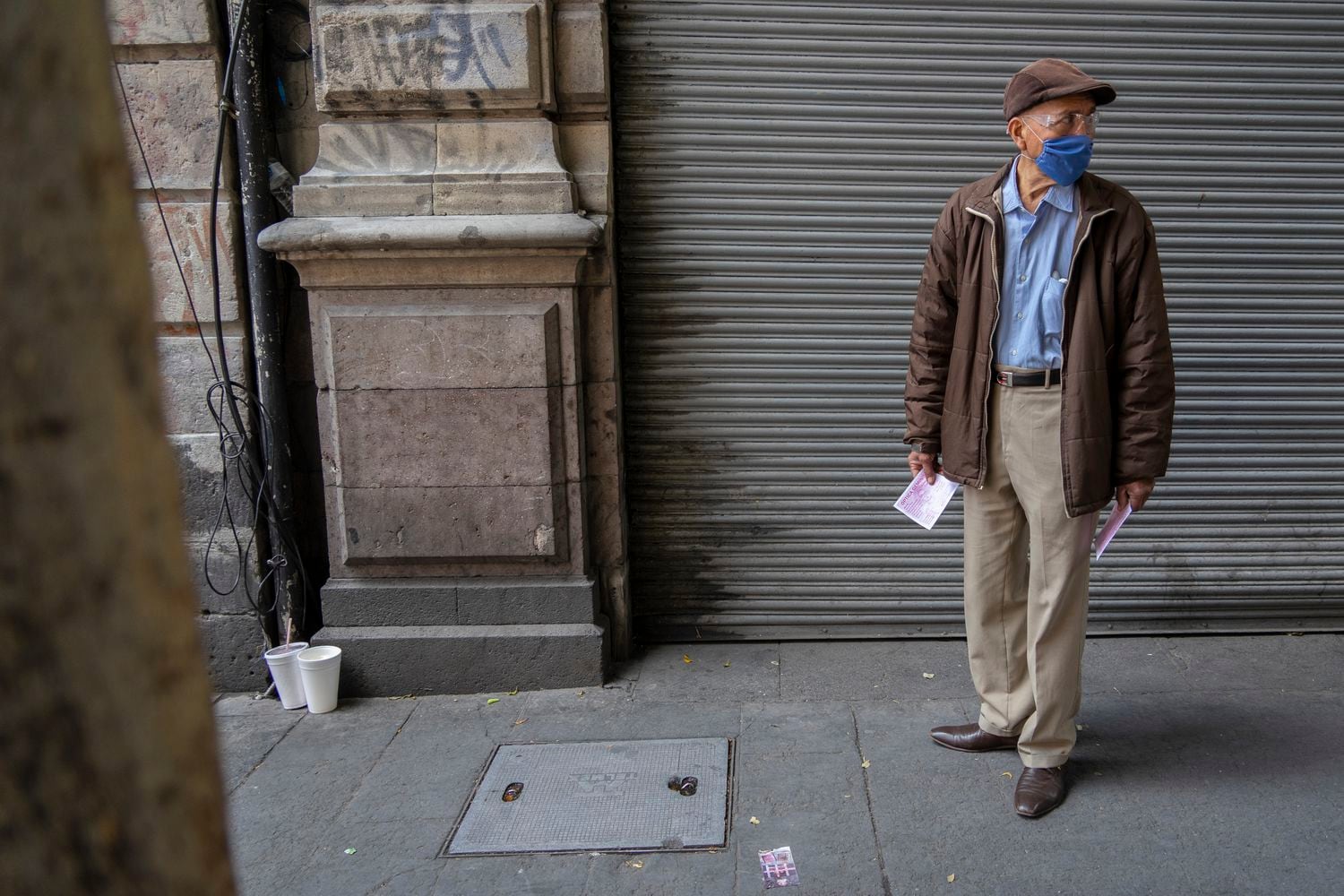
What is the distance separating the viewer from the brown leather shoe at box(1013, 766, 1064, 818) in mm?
3229

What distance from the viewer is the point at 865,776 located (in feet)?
11.6

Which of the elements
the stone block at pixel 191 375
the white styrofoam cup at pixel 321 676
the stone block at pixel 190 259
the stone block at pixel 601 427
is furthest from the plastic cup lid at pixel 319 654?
the stone block at pixel 190 259

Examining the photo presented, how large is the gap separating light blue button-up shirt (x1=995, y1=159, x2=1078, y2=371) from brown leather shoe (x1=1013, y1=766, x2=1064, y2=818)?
134 centimetres

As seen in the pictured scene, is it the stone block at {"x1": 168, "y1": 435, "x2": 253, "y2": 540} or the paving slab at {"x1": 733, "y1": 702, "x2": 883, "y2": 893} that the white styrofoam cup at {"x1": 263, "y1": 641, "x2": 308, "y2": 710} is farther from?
the paving slab at {"x1": 733, "y1": 702, "x2": 883, "y2": 893}

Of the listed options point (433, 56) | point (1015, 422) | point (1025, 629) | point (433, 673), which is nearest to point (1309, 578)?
point (1025, 629)

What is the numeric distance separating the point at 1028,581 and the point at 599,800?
166cm

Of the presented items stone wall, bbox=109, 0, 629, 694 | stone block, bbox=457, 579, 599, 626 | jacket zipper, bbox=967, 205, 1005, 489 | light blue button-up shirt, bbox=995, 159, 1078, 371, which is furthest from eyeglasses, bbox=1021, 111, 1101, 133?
stone block, bbox=457, 579, 599, 626

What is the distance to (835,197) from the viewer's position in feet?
15.0

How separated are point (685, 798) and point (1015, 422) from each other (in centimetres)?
167

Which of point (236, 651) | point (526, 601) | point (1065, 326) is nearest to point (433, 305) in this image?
point (526, 601)

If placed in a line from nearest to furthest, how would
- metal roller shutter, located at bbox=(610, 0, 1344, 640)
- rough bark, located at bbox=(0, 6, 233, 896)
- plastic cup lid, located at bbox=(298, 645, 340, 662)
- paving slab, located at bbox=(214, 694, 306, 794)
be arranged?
1. rough bark, located at bbox=(0, 6, 233, 896)
2. paving slab, located at bbox=(214, 694, 306, 794)
3. plastic cup lid, located at bbox=(298, 645, 340, 662)
4. metal roller shutter, located at bbox=(610, 0, 1344, 640)

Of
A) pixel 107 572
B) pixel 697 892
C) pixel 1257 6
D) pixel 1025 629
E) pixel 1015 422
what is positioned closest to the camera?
pixel 107 572

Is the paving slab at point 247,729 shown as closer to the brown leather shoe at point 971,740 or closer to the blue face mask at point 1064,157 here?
the brown leather shoe at point 971,740

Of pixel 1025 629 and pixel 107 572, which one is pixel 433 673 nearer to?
pixel 1025 629
